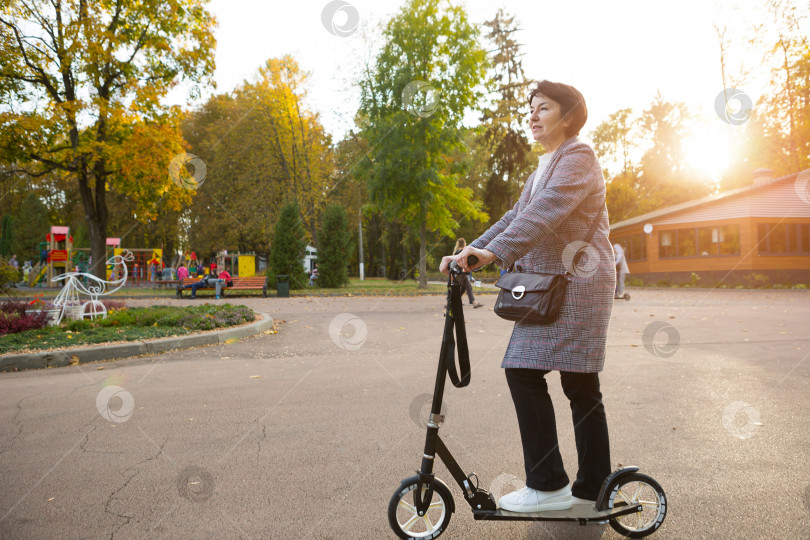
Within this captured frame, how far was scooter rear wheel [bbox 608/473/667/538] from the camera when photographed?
252 centimetres

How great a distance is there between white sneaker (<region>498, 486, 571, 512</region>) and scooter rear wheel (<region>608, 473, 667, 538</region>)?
0.24 meters

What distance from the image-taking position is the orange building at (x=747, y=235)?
2816 cm

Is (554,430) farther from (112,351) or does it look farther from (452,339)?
(112,351)

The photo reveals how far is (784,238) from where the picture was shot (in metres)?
28.7

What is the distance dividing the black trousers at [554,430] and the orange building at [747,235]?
2899cm

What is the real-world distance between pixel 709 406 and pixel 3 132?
2018 centimetres

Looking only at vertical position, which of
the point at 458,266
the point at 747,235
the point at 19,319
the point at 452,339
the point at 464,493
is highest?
the point at 747,235

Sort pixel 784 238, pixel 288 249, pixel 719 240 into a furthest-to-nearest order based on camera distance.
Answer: pixel 719 240 → pixel 784 238 → pixel 288 249

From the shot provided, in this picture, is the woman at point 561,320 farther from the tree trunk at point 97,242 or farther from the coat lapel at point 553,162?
the tree trunk at point 97,242

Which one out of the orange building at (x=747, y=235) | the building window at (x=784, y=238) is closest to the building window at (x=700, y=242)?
the orange building at (x=747, y=235)

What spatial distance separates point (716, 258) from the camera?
29672mm

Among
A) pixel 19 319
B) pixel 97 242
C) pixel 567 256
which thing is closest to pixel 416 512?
pixel 567 256

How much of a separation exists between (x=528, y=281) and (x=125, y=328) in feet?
30.1

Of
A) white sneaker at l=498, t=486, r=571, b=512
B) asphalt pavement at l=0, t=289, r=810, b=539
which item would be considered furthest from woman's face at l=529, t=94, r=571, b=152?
asphalt pavement at l=0, t=289, r=810, b=539
